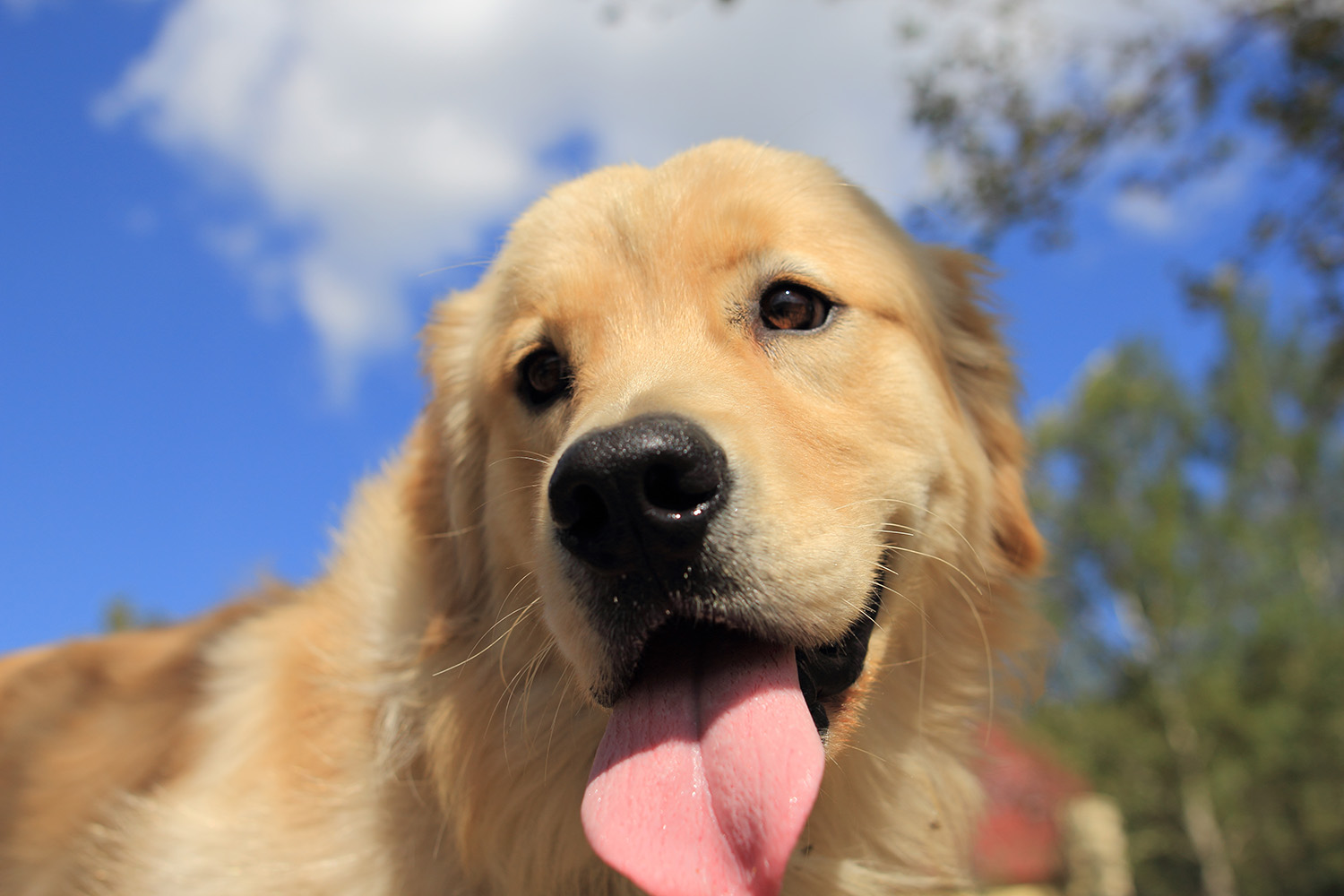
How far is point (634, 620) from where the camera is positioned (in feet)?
5.94

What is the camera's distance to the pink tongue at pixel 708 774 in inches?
64.8

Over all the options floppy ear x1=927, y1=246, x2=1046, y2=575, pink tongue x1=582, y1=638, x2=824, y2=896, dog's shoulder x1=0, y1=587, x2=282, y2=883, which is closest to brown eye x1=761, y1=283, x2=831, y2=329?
floppy ear x1=927, y1=246, x2=1046, y2=575

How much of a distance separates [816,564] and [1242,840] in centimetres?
2659

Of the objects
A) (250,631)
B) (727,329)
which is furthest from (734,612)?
A: (250,631)

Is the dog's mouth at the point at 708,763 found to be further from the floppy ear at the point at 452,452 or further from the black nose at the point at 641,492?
the floppy ear at the point at 452,452

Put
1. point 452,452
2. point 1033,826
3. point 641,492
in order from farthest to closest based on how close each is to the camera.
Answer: point 1033,826
point 452,452
point 641,492

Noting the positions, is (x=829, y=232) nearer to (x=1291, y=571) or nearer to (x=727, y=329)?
(x=727, y=329)

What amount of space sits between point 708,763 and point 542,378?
4.12 feet

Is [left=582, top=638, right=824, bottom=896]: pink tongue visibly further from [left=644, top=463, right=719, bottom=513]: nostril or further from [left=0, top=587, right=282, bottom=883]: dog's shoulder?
[left=0, top=587, right=282, bottom=883]: dog's shoulder

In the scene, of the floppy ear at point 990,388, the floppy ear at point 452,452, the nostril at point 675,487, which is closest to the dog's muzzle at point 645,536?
the nostril at point 675,487

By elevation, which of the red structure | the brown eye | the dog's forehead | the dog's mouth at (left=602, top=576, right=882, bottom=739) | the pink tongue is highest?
the red structure

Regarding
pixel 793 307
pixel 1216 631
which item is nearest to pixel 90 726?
pixel 793 307

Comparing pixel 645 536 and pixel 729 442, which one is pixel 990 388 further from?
pixel 645 536

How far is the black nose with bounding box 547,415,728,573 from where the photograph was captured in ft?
5.42
